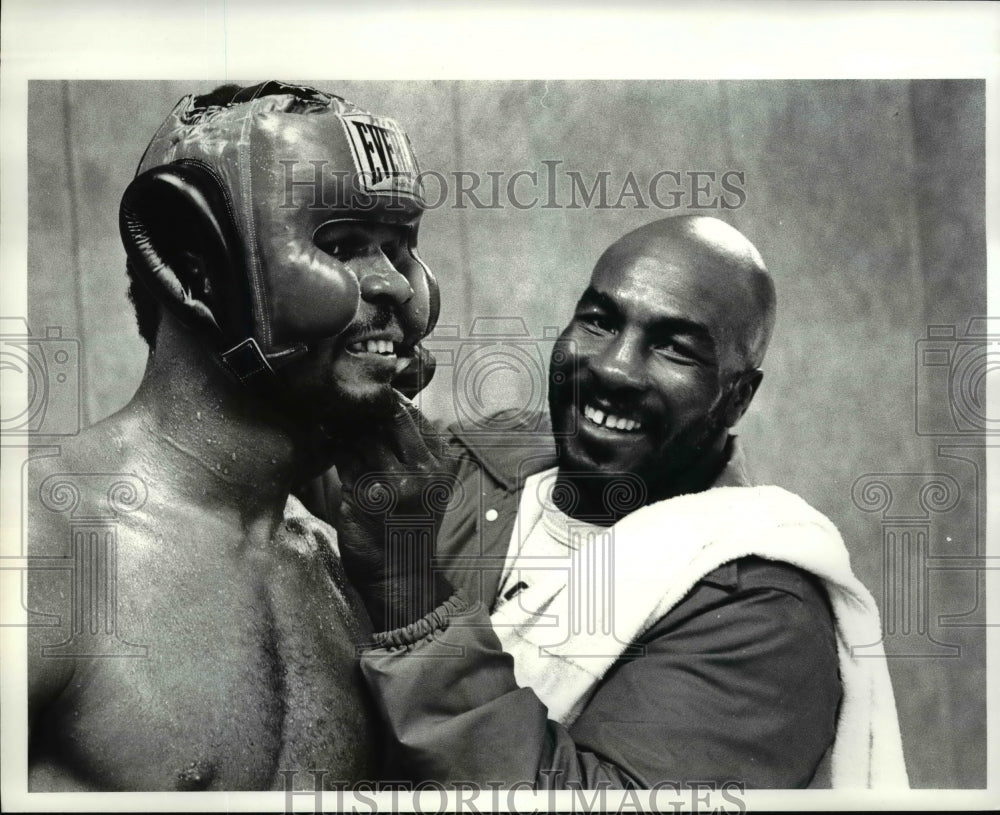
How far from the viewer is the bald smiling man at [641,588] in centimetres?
199

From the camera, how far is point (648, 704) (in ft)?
6.51

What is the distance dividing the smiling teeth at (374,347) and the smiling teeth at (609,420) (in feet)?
1.22

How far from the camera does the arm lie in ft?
6.51

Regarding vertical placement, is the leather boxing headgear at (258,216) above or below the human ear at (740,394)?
above

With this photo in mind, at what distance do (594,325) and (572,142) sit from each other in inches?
13.8

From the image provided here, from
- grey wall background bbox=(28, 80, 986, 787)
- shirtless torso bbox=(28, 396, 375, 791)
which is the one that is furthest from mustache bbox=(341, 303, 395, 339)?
shirtless torso bbox=(28, 396, 375, 791)

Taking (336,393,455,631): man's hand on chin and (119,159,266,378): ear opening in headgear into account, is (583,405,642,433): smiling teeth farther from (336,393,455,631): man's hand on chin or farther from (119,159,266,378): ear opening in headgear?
(119,159,266,378): ear opening in headgear

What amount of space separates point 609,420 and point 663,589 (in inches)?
12.7

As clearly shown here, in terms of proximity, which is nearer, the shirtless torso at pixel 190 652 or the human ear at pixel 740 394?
the shirtless torso at pixel 190 652

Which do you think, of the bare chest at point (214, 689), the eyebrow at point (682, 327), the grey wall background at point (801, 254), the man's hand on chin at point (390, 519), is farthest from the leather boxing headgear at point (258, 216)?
the eyebrow at point (682, 327)

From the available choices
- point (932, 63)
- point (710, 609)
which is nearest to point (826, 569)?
point (710, 609)

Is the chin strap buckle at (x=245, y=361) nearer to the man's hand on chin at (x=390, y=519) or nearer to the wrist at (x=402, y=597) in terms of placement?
the man's hand on chin at (x=390, y=519)

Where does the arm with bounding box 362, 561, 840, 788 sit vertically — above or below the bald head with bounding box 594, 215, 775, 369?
below

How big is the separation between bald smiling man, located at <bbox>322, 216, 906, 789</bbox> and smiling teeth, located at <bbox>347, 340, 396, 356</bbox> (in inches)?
6.5
